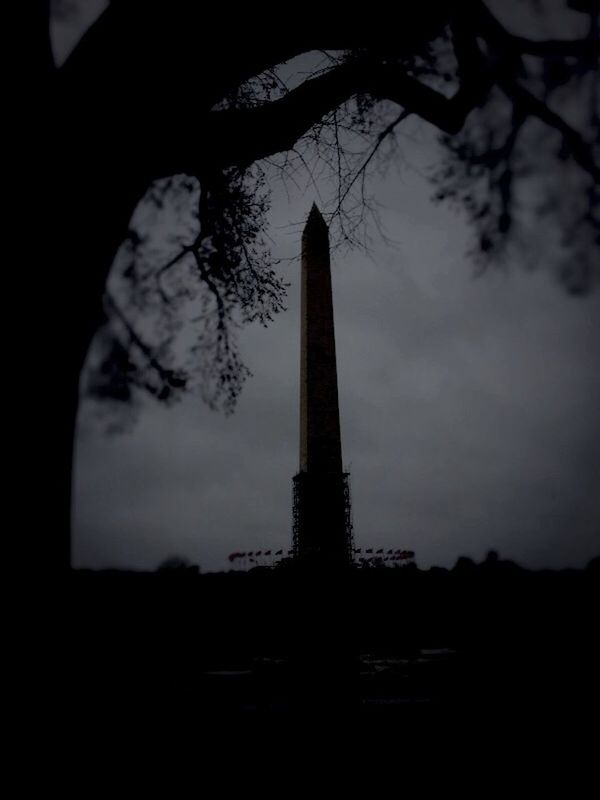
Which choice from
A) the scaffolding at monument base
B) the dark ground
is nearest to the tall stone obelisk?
the scaffolding at monument base

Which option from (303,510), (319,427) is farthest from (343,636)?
(303,510)

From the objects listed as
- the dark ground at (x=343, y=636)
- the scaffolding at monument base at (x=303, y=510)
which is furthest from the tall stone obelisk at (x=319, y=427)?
the dark ground at (x=343, y=636)

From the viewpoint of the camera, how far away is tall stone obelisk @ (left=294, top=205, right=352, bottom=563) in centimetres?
1289

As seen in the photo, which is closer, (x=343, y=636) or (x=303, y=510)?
(x=343, y=636)

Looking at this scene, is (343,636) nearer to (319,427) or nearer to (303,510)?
(319,427)

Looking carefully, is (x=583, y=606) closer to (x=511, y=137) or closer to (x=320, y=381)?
(x=511, y=137)

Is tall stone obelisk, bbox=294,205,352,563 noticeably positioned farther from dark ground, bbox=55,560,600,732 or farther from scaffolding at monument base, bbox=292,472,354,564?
dark ground, bbox=55,560,600,732

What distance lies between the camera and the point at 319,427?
1303cm

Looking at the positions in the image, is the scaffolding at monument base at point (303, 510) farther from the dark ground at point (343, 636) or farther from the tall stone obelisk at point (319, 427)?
the dark ground at point (343, 636)

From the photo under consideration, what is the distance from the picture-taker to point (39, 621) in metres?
1.45

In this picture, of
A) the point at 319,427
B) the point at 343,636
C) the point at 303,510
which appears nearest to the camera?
the point at 343,636

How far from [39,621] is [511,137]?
497cm

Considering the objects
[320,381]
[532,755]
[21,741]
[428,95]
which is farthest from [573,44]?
[320,381]

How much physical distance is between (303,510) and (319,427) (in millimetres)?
2638
